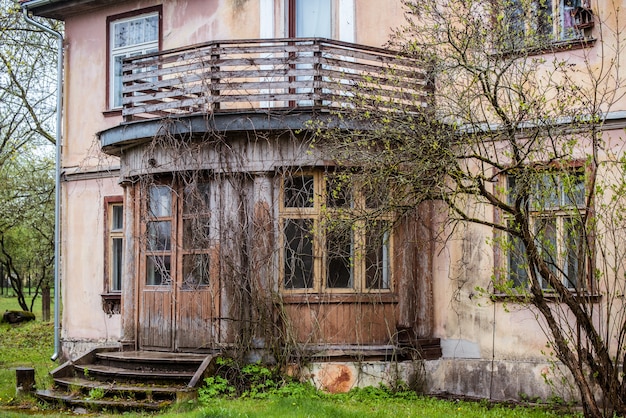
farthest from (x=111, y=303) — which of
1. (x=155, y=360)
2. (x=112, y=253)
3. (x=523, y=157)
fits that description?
(x=523, y=157)

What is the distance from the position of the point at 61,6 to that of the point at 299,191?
279 inches

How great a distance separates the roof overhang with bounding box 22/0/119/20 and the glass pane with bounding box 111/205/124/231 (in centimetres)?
384

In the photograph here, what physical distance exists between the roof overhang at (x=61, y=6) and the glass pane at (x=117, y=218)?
151 inches

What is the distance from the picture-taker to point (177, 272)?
12.9 m

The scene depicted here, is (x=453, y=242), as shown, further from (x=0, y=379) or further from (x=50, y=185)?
(x=50, y=185)

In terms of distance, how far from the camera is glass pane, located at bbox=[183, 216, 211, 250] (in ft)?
41.6

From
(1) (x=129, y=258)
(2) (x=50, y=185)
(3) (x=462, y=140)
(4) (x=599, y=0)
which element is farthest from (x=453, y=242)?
(2) (x=50, y=185)

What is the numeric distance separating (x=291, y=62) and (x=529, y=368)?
5406 millimetres

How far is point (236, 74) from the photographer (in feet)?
40.2

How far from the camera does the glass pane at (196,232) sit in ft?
41.6

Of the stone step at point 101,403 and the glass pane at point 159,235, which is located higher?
the glass pane at point 159,235

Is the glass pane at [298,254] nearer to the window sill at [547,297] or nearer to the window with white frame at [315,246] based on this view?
the window with white frame at [315,246]

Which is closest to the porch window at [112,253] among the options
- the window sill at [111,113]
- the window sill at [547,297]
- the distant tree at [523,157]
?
the window sill at [111,113]

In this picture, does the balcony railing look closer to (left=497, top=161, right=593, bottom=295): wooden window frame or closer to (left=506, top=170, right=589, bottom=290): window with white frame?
(left=497, top=161, right=593, bottom=295): wooden window frame
